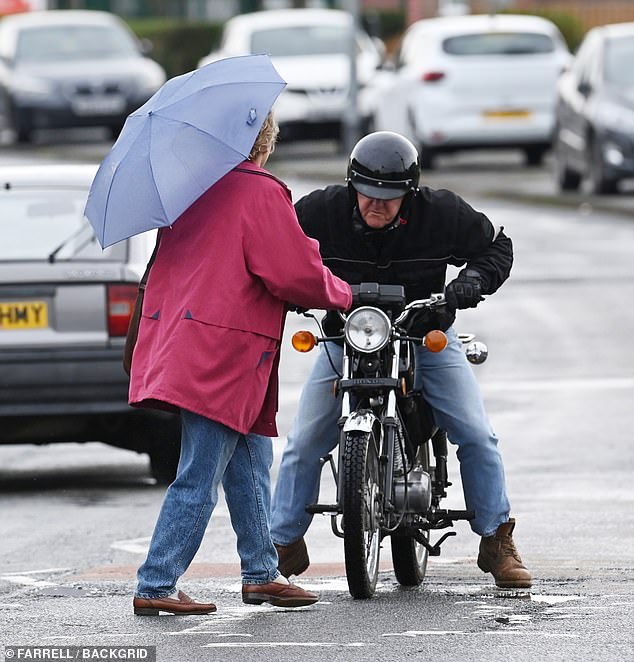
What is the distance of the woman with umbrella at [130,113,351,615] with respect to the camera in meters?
6.48

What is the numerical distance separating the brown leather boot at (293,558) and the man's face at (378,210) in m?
1.16

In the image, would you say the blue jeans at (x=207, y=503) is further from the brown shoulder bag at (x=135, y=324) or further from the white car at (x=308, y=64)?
the white car at (x=308, y=64)

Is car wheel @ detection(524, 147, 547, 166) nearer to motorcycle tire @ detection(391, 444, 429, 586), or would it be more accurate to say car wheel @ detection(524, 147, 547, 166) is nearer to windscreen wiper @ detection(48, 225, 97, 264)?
windscreen wiper @ detection(48, 225, 97, 264)

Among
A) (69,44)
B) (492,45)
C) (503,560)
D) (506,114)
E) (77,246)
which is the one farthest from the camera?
(69,44)

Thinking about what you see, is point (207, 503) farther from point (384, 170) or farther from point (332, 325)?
point (384, 170)

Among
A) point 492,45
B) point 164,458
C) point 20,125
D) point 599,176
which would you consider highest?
point 492,45

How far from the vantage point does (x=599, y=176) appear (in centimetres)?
2341

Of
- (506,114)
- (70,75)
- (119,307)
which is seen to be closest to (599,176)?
(506,114)

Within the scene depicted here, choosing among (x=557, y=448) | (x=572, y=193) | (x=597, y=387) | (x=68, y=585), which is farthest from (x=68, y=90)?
(x=68, y=585)

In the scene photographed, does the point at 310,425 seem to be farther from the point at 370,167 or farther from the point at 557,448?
the point at 557,448

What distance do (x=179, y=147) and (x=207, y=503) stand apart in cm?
112

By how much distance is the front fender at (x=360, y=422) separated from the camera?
6703mm

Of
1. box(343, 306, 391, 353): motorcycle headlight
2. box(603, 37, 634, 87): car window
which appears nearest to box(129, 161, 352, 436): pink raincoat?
box(343, 306, 391, 353): motorcycle headlight

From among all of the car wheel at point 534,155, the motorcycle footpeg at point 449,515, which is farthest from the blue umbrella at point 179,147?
the car wheel at point 534,155
